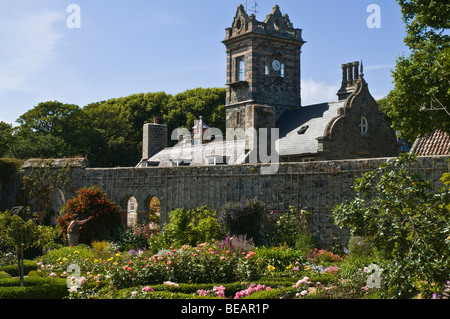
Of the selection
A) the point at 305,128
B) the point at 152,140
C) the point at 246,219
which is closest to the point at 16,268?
the point at 246,219

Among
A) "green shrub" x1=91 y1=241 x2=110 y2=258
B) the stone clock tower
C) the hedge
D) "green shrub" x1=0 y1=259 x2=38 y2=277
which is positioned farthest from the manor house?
the hedge

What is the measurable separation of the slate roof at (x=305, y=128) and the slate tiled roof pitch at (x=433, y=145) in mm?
6522

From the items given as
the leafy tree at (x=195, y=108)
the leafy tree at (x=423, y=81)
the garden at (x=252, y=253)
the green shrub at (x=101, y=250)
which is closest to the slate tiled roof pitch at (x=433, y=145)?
the leafy tree at (x=423, y=81)

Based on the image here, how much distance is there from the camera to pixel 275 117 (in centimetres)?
3173

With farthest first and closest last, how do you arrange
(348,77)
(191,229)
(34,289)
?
1. (348,77)
2. (191,229)
3. (34,289)

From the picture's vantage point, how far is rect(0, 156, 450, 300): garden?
7770mm

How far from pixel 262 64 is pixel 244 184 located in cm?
1741

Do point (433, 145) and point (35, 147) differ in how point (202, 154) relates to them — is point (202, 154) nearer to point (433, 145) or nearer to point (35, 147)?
point (35, 147)

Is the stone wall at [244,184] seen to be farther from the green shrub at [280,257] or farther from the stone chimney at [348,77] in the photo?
→ the stone chimney at [348,77]

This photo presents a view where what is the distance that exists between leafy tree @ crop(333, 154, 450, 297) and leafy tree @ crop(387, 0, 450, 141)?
29.8ft

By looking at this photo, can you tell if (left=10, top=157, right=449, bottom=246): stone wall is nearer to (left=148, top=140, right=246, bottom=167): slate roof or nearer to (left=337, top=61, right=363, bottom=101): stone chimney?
(left=148, top=140, right=246, bottom=167): slate roof

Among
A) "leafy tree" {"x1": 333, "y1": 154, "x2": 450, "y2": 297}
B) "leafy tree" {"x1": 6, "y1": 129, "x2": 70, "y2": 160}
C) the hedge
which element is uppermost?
"leafy tree" {"x1": 6, "y1": 129, "x2": 70, "y2": 160}

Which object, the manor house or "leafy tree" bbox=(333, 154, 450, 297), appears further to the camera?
the manor house
